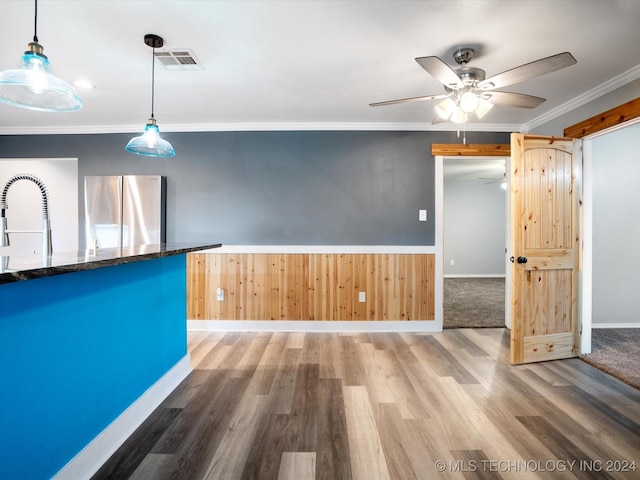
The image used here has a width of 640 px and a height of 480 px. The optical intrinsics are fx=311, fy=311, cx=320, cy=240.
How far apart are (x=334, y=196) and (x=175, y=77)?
2001 mm

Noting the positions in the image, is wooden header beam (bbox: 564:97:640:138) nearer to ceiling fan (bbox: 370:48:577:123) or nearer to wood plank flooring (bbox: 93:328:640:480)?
ceiling fan (bbox: 370:48:577:123)

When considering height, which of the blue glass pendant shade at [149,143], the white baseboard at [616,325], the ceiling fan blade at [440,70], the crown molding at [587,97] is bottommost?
the white baseboard at [616,325]

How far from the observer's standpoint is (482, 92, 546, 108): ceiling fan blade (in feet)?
7.06

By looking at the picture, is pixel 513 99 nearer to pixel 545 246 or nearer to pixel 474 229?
pixel 545 246

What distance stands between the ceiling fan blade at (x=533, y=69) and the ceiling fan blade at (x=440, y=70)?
20 centimetres

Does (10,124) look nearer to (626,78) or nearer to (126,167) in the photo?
(126,167)

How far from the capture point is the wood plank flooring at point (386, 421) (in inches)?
61.1

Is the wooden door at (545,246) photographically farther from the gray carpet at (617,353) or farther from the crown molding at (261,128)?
the crown molding at (261,128)

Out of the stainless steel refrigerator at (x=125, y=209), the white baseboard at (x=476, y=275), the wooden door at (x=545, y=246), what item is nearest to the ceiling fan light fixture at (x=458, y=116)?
the wooden door at (x=545, y=246)

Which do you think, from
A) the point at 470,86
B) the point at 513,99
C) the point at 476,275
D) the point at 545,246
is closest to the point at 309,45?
the point at 470,86

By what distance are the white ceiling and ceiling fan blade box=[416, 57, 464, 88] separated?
0.31 m

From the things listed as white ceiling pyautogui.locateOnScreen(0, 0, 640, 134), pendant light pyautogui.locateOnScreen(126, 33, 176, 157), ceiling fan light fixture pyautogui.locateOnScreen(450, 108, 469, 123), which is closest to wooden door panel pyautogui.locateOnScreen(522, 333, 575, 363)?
ceiling fan light fixture pyautogui.locateOnScreen(450, 108, 469, 123)

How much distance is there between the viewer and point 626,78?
2.50 m

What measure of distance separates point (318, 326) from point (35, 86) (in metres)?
3.19
